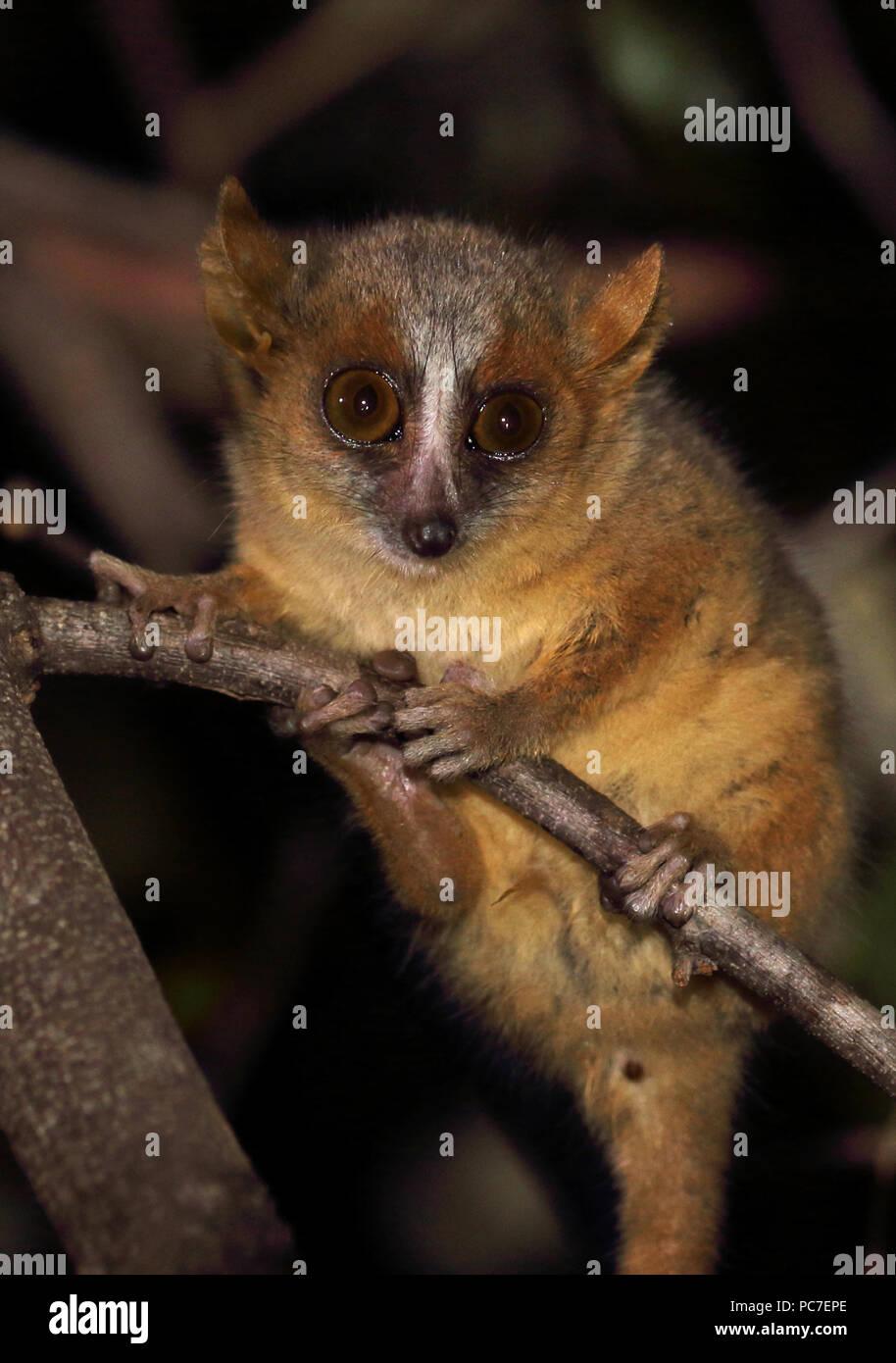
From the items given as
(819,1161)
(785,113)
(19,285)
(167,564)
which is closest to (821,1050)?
(819,1161)

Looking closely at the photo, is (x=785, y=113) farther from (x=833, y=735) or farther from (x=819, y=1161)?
(x=819, y=1161)

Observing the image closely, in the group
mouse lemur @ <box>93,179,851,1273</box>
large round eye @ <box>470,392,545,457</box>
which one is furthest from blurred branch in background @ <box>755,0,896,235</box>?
large round eye @ <box>470,392,545,457</box>

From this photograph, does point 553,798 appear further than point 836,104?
No

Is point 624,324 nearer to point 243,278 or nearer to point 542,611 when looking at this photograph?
point 542,611

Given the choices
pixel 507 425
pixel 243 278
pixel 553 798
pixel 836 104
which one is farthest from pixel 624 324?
pixel 836 104

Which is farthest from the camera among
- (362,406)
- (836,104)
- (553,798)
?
(836,104)

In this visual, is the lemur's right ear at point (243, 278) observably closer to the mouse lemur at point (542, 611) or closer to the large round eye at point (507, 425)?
the mouse lemur at point (542, 611)
